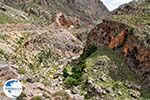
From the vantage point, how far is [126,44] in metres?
77.7

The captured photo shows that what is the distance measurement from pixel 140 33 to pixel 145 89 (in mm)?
10439

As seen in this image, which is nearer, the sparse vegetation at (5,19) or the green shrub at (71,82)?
the green shrub at (71,82)

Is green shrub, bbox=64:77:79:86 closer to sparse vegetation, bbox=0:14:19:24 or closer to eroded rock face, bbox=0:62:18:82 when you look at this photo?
eroded rock face, bbox=0:62:18:82

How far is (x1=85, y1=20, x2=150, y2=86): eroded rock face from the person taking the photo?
7288 centimetres

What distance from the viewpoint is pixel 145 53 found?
72.9 metres

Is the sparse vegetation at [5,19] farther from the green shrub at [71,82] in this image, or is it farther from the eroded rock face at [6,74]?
the eroded rock face at [6,74]

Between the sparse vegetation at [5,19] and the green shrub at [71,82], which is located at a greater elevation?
the sparse vegetation at [5,19]

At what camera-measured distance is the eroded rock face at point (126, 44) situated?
72.9 m

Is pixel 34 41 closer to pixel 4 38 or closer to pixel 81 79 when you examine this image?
Answer: pixel 4 38

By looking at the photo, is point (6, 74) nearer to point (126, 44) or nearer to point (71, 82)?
point (71, 82)

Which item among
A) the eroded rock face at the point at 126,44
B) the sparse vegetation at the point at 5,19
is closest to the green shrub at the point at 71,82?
the eroded rock face at the point at 126,44

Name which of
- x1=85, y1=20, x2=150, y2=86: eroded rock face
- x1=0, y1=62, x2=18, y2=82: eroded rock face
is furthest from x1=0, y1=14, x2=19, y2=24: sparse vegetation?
x1=0, y1=62, x2=18, y2=82: eroded rock face

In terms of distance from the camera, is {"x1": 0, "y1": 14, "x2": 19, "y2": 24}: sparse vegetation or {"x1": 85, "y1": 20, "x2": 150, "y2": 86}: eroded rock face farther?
{"x1": 0, "y1": 14, "x2": 19, "y2": 24}: sparse vegetation

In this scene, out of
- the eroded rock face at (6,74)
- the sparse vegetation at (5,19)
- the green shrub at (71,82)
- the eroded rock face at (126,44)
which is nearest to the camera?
the eroded rock face at (6,74)
